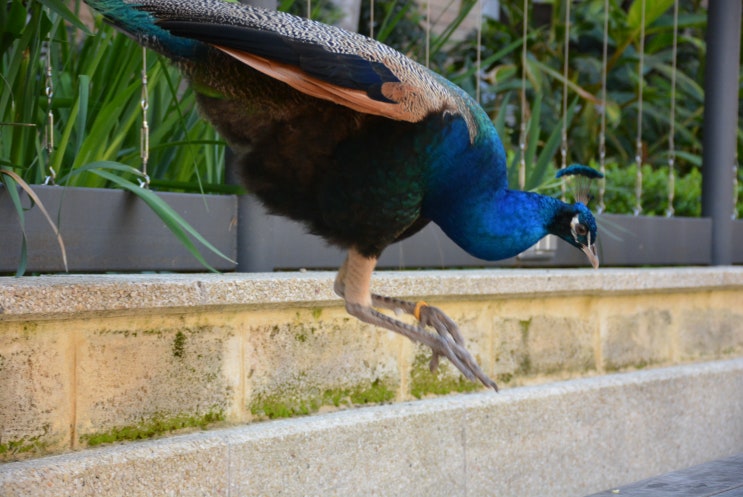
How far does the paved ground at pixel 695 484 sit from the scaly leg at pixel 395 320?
221 centimetres

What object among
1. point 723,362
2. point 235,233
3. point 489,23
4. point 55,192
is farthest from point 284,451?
point 489,23

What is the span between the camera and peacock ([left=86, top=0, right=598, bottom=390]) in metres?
1.83

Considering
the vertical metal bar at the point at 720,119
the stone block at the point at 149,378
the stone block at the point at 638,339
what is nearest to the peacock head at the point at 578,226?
the stone block at the point at 149,378

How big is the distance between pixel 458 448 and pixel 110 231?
1.43 m

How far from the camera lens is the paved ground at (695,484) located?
395cm

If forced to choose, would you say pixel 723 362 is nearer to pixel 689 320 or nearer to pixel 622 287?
pixel 689 320

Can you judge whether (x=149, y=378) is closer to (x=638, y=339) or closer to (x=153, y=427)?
(x=153, y=427)

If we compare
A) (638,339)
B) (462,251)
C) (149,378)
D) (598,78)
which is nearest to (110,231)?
(149,378)

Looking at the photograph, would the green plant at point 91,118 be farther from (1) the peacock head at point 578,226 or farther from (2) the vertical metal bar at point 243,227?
(1) the peacock head at point 578,226

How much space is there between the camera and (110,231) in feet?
9.98

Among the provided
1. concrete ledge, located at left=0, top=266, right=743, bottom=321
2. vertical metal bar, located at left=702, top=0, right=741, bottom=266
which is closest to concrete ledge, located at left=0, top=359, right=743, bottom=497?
concrete ledge, located at left=0, top=266, right=743, bottom=321

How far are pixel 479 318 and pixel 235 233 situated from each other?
989 millimetres

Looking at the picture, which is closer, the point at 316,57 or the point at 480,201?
the point at 316,57

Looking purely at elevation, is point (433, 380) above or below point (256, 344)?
below
